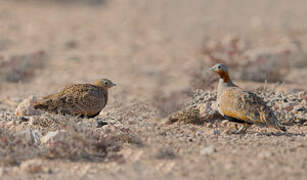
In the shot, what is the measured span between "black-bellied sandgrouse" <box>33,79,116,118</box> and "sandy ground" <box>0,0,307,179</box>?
2.04ft

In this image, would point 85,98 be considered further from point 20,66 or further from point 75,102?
point 20,66

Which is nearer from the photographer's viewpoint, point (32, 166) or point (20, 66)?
point (32, 166)

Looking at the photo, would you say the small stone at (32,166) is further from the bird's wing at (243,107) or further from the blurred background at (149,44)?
the blurred background at (149,44)

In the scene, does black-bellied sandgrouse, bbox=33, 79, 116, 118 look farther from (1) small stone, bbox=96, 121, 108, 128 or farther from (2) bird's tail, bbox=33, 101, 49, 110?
(1) small stone, bbox=96, 121, 108, 128

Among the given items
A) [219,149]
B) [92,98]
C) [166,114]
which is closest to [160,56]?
[166,114]

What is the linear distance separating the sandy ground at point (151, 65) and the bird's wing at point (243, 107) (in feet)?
0.95

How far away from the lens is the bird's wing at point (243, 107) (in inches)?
267

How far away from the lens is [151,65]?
580 inches

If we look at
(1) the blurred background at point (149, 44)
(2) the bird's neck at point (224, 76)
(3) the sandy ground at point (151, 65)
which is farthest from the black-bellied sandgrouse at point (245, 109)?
(1) the blurred background at point (149, 44)

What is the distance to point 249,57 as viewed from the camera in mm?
13094

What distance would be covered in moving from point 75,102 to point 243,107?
7.26 ft

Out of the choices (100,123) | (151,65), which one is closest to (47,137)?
(100,123)

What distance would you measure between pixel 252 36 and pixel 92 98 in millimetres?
11937

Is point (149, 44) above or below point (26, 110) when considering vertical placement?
above
